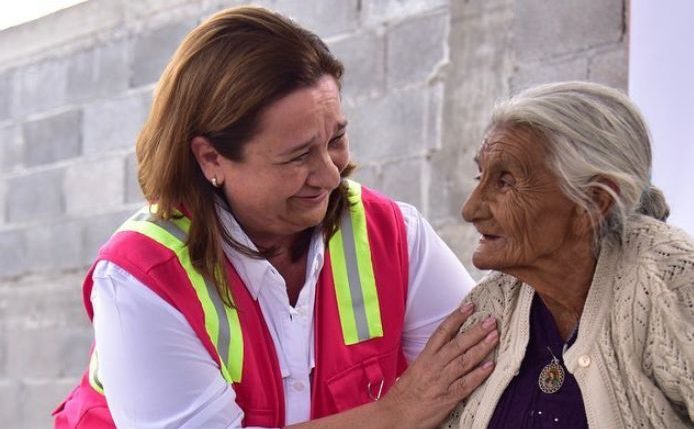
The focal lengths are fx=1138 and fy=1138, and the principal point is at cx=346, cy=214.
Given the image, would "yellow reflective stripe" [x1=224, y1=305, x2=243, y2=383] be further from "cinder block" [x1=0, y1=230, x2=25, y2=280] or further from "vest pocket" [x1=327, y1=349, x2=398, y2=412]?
"cinder block" [x1=0, y1=230, x2=25, y2=280]

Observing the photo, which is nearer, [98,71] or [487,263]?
[487,263]

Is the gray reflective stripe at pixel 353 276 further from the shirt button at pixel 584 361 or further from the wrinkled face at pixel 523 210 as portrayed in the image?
the shirt button at pixel 584 361

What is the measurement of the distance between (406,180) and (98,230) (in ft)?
5.49

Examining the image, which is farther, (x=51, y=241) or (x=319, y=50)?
(x=51, y=241)

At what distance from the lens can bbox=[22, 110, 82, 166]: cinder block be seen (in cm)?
492

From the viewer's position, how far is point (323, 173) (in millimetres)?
2232

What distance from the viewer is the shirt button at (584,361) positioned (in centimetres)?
197

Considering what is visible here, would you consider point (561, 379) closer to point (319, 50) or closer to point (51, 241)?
point (319, 50)

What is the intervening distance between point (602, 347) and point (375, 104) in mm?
1936

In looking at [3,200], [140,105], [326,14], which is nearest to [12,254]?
[3,200]

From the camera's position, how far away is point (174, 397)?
7.14 ft

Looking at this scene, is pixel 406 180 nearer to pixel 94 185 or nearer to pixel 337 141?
pixel 337 141

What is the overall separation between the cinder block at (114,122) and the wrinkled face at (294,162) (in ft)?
7.92

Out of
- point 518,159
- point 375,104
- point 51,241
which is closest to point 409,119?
point 375,104
